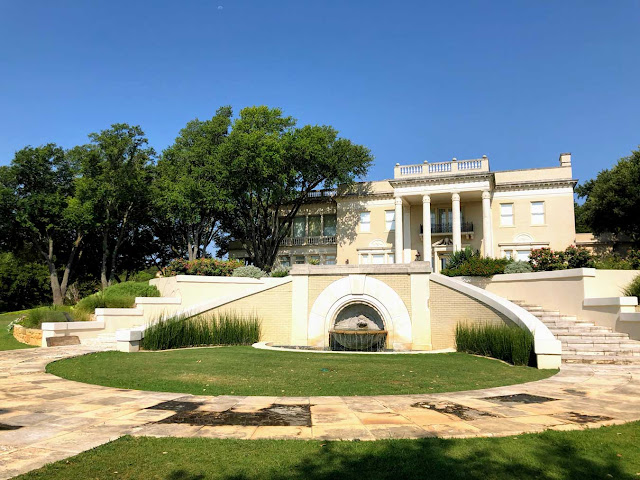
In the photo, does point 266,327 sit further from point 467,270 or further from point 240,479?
point 240,479

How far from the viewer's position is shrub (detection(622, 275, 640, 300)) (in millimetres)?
14510

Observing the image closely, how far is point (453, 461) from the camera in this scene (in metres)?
3.97

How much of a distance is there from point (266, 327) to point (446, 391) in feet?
36.2

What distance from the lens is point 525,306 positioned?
16453 mm

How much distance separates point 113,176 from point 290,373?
98.7 feet

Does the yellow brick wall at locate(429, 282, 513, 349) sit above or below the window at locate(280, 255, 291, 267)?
below

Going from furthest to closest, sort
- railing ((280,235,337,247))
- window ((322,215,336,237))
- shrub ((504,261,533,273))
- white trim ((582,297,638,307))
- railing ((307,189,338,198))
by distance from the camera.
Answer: window ((322,215,336,237)), railing ((307,189,338,198)), railing ((280,235,337,247)), shrub ((504,261,533,273)), white trim ((582,297,638,307))

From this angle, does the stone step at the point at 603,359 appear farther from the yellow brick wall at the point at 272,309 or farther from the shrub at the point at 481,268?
the yellow brick wall at the point at 272,309

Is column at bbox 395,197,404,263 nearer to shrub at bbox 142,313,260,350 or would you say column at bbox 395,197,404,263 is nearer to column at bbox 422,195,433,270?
column at bbox 422,195,433,270

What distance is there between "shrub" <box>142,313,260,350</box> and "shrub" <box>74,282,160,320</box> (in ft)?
16.6

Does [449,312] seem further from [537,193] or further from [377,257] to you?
[537,193]

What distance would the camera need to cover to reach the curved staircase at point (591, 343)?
1123 cm

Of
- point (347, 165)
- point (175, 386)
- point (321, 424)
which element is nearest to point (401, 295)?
point (175, 386)

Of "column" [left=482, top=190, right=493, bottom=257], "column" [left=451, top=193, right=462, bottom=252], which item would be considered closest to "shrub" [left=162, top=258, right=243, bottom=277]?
"column" [left=451, top=193, right=462, bottom=252]
